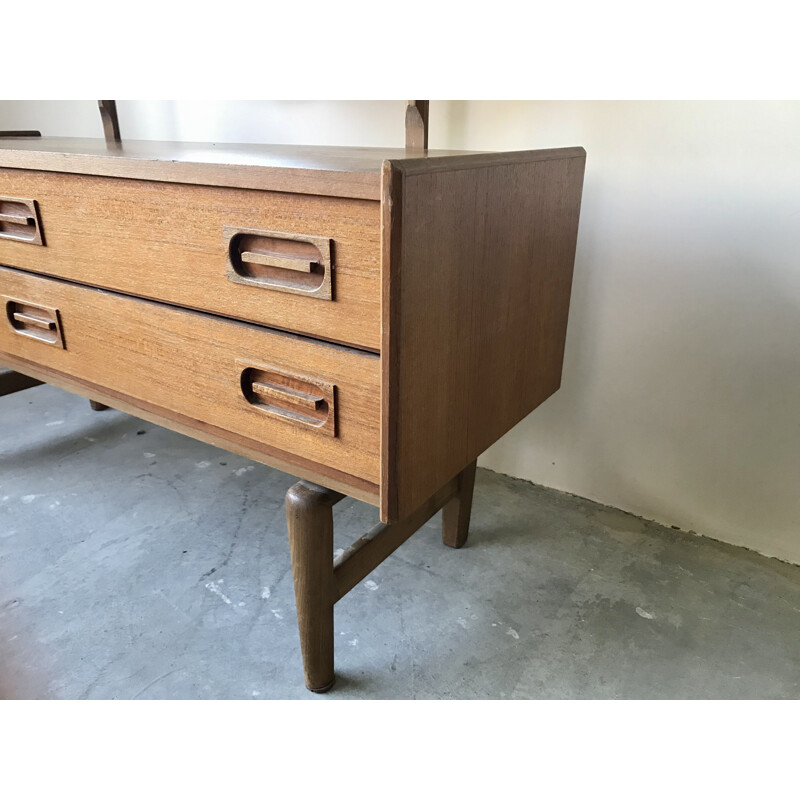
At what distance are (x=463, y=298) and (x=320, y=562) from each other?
382 mm

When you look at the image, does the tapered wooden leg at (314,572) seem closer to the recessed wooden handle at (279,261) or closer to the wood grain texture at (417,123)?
the recessed wooden handle at (279,261)

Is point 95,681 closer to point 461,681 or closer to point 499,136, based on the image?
point 461,681

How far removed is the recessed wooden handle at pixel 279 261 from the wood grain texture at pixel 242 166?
7cm

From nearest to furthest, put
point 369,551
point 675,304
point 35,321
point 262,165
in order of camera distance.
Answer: point 262,165
point 369,551
point 35,321
point 675,304

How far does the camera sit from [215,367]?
90 centimetres

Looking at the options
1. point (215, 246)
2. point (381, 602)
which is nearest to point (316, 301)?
point (215, 246)

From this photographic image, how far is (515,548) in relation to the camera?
127 cm

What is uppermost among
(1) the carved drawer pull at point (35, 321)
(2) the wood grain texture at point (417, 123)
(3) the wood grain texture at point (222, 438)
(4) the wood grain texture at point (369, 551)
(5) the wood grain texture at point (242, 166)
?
(2) the wood grain texture at point (417, 123)

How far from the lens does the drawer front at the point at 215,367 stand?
79 cm

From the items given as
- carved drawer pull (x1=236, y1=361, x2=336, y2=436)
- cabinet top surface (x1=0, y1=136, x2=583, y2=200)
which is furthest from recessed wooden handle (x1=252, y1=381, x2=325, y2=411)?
cabinet top surface (x1=0, y1=136, x2=583, y2=200)

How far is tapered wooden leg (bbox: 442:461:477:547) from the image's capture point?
1219 millimetres

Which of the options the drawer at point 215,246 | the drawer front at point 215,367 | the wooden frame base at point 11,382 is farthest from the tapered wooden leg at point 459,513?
the wooden frame base at point 11,382

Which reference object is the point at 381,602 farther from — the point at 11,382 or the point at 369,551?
the point at 11,382
